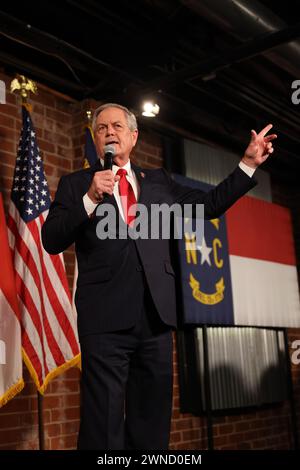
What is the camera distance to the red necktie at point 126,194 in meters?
2.08

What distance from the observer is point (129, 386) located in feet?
6.54

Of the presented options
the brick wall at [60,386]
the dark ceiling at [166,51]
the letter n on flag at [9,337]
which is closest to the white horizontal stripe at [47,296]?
the letter n on flag at [9,337]

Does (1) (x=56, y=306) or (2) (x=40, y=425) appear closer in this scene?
(2) (x=40, y=425)

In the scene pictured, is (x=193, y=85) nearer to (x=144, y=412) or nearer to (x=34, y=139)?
(x=34, y=139)

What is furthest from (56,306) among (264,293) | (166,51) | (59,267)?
(264,293)

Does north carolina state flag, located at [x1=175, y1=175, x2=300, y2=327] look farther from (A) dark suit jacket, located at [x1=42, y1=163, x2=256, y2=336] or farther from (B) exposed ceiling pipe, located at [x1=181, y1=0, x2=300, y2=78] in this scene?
(A) dark suit jacket, located at [x1=42, y1=163, x2=256, y2=336]

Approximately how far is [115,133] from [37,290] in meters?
1.47

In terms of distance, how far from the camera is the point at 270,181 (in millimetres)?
6176

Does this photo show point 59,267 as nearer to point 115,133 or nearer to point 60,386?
point 60,386

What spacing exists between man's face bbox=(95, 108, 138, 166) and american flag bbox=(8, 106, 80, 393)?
53.6 inches

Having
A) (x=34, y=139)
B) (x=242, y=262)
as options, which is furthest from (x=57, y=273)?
(x=242, y=262)

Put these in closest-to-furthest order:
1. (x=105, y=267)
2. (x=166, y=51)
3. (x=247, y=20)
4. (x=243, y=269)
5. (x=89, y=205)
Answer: (x=89, y=205) < (x=105, y=267) < (x=247, y=20) < (x=166, y=51) < (x=243, y=269)

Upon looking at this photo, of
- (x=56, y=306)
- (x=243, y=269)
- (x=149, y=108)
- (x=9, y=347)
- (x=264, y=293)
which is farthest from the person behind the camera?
(x=264, y=293)

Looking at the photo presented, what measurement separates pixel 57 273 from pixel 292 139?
2.88m
